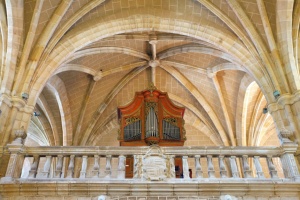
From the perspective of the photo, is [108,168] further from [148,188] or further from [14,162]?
[14,162]

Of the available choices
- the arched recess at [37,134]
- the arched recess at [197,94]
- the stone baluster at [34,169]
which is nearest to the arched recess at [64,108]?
the arched recess at [37,134]

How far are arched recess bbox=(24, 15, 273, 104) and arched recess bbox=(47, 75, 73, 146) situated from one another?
280cm

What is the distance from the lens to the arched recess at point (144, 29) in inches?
395

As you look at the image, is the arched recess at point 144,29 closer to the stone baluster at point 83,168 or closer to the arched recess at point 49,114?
the stone baluster at point 83,168

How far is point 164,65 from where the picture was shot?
14.4 m

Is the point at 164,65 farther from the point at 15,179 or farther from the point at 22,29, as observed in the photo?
the point at 15,179

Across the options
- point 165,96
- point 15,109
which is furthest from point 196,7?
point 15,109

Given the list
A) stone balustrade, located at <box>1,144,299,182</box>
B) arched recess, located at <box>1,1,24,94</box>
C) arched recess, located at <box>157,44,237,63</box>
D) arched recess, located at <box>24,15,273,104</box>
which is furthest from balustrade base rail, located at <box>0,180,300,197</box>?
arched recess, located at <box>157,44,237,63</box>

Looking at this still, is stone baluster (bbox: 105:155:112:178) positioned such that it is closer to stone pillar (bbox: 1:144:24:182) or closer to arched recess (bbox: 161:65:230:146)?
stone pillar (bbox: 1:144:24:182)

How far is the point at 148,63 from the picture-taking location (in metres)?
14.3

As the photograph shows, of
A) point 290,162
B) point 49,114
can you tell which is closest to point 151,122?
point 290,162

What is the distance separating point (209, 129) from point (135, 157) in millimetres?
8546

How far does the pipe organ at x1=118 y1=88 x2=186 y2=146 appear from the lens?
10648 mm

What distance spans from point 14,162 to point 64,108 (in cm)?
669
